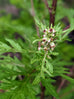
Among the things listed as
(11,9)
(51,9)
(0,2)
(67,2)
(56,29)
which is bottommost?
(56,29)

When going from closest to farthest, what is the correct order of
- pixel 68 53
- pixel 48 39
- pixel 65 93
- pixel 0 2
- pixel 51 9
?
1. pixel 48 39
2. pixel 51 9
3. pixel 65 93
4. pixel 68 53
5. pixel 0 2

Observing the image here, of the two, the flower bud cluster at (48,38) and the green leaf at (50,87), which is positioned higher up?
the flower bud cluster at (48,38)

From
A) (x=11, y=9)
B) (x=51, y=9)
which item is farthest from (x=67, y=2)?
(x=51, y=9)

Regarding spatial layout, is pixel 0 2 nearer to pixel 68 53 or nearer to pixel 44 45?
pixel 68 53

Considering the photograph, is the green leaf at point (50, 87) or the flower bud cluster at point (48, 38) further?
the green leaf at point (50, 87)

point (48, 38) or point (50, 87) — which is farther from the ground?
point (48, 38)

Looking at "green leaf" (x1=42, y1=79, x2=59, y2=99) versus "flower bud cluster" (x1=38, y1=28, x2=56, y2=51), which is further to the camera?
"green leaf" (x1=42, y1=79, x2=59, y2=99)

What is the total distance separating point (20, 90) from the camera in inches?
44.8

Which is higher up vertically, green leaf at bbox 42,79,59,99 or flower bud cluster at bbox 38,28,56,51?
flower bud cluster at bbox 38,28,56,51

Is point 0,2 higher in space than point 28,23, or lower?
higher

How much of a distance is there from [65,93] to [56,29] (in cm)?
185

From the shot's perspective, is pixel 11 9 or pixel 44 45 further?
pixel 11 9

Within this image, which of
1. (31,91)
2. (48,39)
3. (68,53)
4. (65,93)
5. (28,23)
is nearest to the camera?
(48,39)

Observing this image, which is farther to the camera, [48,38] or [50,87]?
[50,87]
